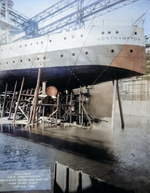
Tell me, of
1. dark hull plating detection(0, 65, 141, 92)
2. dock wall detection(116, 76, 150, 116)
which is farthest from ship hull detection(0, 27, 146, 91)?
dock wall detection(116, 76, 150, 116)

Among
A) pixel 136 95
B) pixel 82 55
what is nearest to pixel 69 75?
pixel 82 55

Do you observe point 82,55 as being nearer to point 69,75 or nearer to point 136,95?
point 69,75

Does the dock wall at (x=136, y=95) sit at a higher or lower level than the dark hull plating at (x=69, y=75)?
lower

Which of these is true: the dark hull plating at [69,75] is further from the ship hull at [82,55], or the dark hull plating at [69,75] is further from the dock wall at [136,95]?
the dock wall at [136,95]

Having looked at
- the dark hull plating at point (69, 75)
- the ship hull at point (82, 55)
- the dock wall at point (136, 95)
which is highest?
the ship hull at point (82, 55)

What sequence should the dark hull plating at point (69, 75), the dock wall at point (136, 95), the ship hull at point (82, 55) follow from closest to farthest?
the ship hull at point (82, 55)
the dark hull plating at point (69, 75)
the dock wall at point (136, 95)

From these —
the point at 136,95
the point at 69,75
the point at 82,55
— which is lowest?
the point at 136,95

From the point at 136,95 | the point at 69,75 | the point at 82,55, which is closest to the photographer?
the point at 82,55

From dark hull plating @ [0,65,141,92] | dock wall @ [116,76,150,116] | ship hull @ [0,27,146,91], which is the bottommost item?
dock wall @ [116,76,150,116]

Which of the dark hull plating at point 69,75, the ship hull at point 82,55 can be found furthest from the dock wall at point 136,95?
the ship hull at point 82,55

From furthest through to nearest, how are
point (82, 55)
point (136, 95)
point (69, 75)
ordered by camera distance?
point (136, 95), point (69, 75), point (82, 55)

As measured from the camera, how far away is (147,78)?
10625 mm

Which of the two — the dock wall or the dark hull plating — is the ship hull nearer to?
the dark hull plating

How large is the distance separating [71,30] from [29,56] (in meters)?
2.90
